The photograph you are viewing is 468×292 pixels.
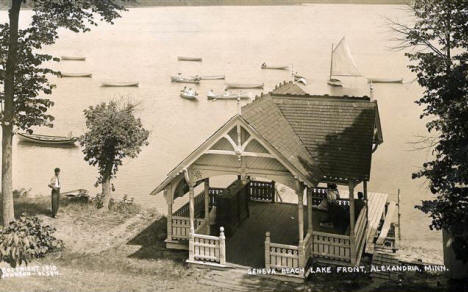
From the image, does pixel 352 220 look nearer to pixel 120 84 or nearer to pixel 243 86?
pixel 243 86

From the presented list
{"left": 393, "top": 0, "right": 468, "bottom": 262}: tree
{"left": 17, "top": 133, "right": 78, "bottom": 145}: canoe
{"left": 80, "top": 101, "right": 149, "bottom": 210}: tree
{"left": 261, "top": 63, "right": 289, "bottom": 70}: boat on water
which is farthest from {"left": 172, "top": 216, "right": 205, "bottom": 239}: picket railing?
{"left": 261, "top": 63, "right": 289, "bottom": 70}: boat on water

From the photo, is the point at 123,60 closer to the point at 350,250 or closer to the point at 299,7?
the point at 299,7

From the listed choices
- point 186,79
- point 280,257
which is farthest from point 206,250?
point 186,79

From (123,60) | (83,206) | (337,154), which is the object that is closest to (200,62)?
(123,60)

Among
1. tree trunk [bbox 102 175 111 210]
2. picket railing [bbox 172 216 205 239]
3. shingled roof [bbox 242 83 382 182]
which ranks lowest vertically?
picket railing [bbox 172 216 205 239]

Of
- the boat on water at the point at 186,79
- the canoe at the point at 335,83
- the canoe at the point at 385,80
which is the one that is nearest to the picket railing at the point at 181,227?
the canoe at the point at 335,83

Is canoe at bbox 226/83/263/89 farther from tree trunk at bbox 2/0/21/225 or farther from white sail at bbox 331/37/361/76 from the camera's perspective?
tree trunk at bbox 2/0/21/225
